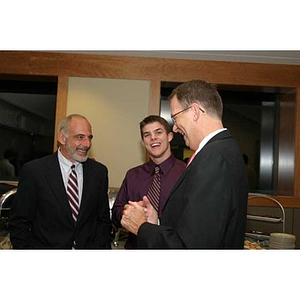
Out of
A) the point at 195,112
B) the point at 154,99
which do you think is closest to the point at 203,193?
the point at 195,112

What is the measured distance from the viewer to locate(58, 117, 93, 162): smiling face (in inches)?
79.2

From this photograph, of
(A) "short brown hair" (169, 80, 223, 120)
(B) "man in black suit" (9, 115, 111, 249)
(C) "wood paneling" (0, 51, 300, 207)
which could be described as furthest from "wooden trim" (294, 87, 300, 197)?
(A) "short brown hair" (169, 80, 223, 120)

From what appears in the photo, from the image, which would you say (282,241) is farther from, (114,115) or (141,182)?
(114,115)

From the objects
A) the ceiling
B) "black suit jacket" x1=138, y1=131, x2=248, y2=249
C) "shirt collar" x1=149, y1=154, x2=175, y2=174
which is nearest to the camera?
"black suit jacket" x1=138, y1=131, x2=248, y2=249

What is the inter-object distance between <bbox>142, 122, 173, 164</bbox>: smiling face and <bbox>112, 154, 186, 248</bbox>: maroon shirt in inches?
1.6

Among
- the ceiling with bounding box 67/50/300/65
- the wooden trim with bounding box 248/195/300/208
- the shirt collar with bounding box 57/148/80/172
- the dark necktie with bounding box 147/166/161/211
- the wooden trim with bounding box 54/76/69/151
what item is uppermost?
the ceiling with bounding box 67/50/300/65

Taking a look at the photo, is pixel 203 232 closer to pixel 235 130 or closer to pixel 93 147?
pixel 93 147

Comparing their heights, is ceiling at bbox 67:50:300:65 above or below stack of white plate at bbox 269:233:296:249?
above

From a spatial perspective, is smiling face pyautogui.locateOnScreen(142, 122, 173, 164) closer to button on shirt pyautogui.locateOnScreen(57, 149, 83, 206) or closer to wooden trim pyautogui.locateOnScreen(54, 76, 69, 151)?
button on shirt pyautogui.locateOnScreen(57, 149, 83, 206)

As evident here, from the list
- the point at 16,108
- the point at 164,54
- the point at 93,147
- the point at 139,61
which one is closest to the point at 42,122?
the point at 16,108

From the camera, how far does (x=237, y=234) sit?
108 cm

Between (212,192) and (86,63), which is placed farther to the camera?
(86,63)

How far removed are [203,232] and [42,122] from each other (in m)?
3.36

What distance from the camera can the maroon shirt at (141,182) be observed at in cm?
203
